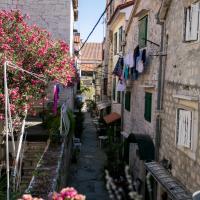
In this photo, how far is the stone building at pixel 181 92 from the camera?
9.77m

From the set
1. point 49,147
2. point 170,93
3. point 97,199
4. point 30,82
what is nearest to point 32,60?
point 30,82

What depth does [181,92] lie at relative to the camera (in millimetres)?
10875

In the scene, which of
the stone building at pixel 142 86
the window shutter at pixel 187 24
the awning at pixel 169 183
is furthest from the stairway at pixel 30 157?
the window shutter at pixel 187 24

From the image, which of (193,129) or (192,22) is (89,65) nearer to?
(192,22)

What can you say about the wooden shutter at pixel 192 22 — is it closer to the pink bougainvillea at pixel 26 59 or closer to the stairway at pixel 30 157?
the pink bougainvillea at pixel 26 59

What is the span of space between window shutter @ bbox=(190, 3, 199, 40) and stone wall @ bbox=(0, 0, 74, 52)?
Result: 8.93 meters

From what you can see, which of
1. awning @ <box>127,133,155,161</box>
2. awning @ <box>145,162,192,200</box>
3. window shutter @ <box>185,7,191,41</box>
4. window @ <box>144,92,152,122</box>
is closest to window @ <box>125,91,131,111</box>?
window @ <box>144,92,152,122</box>

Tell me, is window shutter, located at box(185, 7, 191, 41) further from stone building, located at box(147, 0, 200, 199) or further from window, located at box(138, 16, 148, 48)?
window, located at box(138, 16, 148, 48)

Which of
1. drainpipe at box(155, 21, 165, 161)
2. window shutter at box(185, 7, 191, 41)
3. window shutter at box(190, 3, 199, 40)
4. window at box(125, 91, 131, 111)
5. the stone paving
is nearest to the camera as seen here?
window shutter at box(190, 3, 199, 40)

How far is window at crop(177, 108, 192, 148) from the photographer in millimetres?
10016

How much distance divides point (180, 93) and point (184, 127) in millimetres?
1055

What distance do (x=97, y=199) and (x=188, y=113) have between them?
7.12 metres

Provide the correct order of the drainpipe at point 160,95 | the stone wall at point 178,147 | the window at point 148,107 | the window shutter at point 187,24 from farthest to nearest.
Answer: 1. the window at point 148,107
2. the drainpipe at point 160,95
3. the window shutter at point 187,24
4. the stone wall at point 178,147

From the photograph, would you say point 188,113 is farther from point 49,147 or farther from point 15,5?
point 15,5
